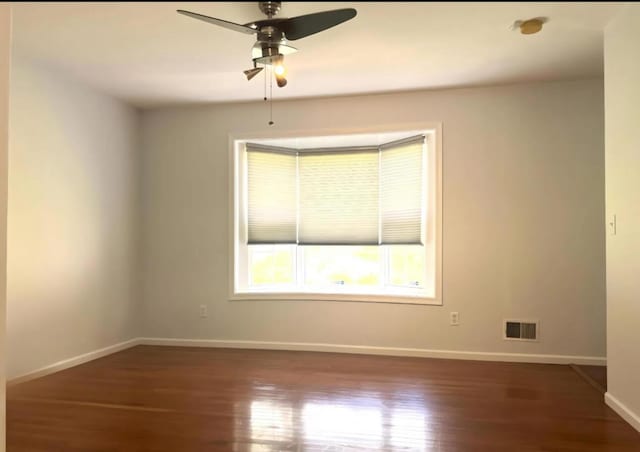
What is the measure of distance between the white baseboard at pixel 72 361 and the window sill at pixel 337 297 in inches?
46.5

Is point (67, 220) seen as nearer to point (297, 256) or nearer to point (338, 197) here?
point (297, 256)

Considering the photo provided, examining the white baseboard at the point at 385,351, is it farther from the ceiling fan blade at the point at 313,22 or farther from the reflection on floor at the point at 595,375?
the ceiling fan blade at the point at 313,22

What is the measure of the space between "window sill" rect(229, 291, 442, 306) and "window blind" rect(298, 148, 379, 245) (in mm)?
559

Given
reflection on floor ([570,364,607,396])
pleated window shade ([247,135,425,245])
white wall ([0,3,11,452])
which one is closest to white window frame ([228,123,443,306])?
pleated window shade ([247,135,425,245])

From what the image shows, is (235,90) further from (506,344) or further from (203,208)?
(506,344)

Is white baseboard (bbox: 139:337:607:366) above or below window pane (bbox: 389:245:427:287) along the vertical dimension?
below

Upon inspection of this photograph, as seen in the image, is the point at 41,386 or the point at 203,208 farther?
the point at 203,208

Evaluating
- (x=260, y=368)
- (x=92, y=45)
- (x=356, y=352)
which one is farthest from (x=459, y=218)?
(x=92, y=45)

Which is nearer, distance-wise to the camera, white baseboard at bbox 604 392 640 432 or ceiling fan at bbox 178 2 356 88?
ceiling fan at bbox 178 2 356 88

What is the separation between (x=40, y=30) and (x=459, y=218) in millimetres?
3583

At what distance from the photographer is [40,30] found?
2963mm

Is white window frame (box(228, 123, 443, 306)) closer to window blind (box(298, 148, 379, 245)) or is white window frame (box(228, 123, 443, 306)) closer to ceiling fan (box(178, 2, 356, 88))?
window blind (box(298, 148, 379, 245))

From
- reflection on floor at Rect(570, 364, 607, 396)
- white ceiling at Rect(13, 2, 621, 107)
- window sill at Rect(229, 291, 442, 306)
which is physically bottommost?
reflection on floor at Rect(570, 364, 607, 396)

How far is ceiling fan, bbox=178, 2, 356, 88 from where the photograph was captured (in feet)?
7.61
